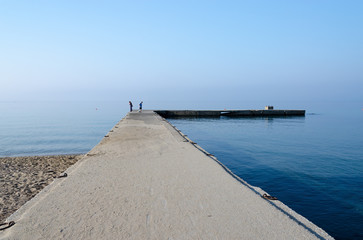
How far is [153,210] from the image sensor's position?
4.39 meters

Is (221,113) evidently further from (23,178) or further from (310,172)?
(23,178)

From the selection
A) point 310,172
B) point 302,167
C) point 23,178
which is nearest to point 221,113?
point 302,167

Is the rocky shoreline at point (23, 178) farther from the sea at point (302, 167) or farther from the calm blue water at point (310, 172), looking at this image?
the calm blue water at point (310, 172)

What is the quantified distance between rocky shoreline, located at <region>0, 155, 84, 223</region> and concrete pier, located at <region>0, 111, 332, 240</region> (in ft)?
5.33

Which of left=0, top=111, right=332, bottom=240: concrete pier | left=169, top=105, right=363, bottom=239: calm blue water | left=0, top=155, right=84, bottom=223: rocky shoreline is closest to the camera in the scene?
left=0, top=111, right=332, bottom=240: concrete pier

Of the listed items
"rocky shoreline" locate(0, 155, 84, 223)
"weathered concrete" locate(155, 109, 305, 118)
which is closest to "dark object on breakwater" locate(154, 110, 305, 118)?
"weathered concrete" locate(155, 109, 305, 118)

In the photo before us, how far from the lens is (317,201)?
8289mm

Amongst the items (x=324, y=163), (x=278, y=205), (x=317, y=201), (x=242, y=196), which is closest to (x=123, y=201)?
(x=242, y=196)

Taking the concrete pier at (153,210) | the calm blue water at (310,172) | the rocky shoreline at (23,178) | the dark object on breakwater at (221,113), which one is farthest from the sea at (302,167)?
the dark object on breakwater at (221,113)

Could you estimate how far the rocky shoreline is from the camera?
703 centimetres

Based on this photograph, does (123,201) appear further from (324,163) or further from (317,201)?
(324,163)

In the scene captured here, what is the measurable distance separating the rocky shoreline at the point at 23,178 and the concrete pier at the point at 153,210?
163 centimetres

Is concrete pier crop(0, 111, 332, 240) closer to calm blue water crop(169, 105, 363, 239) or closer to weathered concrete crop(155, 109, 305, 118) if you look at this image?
calm blue water crop(169, 105, 363, 239)

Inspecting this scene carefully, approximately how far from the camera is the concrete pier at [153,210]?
3658mm
